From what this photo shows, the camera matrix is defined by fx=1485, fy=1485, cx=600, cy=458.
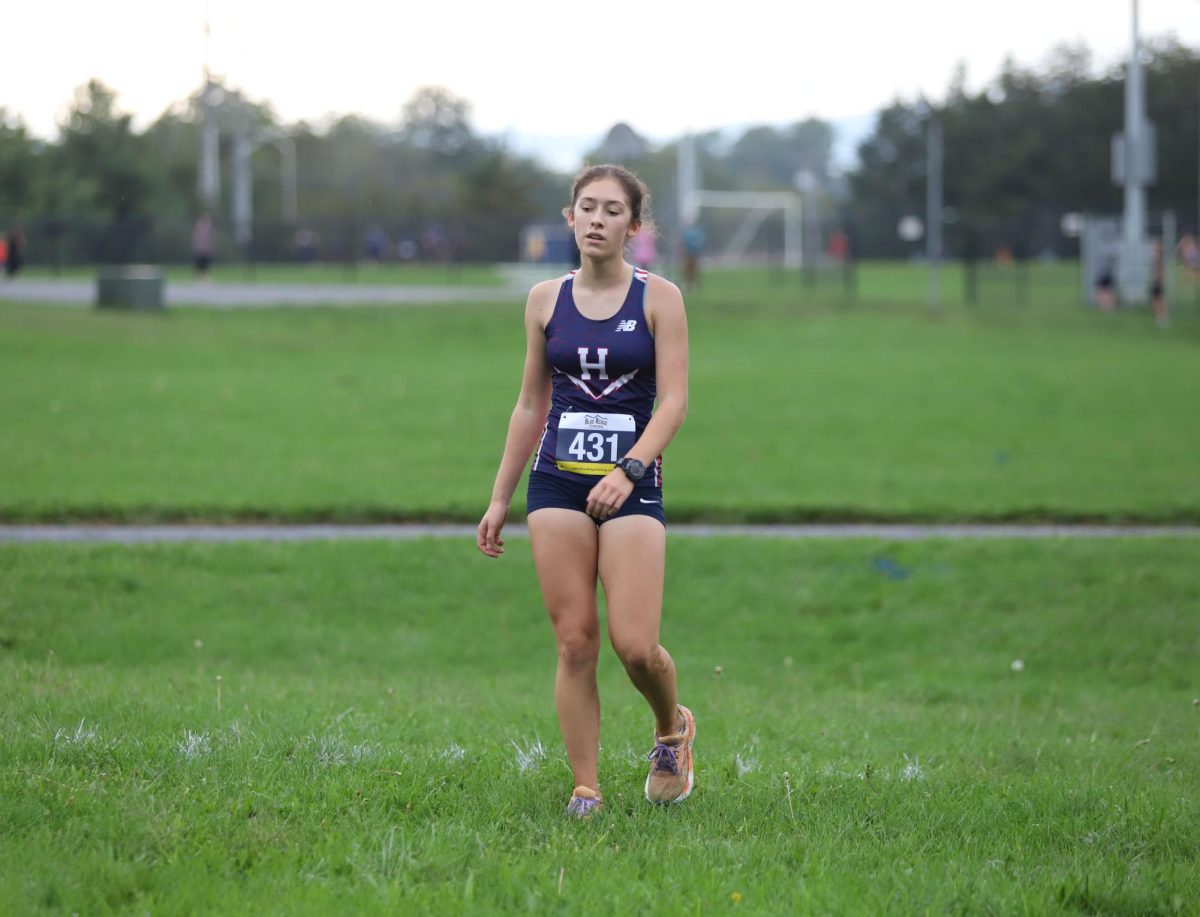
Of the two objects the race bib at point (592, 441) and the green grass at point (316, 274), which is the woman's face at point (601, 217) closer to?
the race bib at point (592, 441)

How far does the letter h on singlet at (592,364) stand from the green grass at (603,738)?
1.48 m

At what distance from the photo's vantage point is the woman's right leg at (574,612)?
494 centimetres

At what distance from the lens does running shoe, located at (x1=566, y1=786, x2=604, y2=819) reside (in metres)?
4.95

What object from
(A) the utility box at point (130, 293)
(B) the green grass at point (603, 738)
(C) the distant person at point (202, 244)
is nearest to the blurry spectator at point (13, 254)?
(C) the distant person at point (202, 244)

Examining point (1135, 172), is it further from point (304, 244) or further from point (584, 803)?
point (584, 803)

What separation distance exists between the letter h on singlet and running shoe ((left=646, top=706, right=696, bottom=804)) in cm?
130

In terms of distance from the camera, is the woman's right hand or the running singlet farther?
the woman's right hand

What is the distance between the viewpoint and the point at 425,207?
89.9 meters

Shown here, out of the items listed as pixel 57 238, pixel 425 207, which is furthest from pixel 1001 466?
pixel 425 207

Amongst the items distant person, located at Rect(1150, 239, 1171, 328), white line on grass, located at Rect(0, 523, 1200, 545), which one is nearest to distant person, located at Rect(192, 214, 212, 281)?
distant person, located at Rect(1150, 239, 1171, 328)

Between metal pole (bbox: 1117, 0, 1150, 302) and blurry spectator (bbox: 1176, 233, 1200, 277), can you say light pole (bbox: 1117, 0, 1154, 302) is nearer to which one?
metal pole (bbox: 1117, 0, 1150, 302)

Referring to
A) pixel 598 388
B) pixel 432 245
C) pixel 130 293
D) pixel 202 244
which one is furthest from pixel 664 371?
pixel 432 245

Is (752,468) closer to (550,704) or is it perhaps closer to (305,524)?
(305,524)

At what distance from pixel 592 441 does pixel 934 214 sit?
36.8 m
